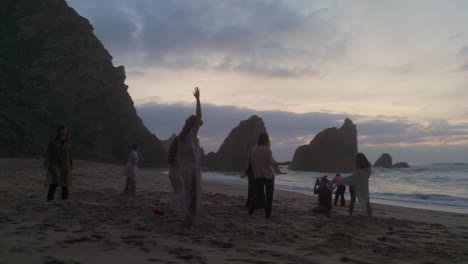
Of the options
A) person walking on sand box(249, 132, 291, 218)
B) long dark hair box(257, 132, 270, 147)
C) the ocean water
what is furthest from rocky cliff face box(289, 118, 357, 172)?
person walking on sand box(249, 132, 291, 218)

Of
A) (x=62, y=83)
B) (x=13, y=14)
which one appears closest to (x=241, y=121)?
(x=62, y=83)

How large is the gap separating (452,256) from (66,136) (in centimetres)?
769

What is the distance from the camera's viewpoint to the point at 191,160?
6.44 m

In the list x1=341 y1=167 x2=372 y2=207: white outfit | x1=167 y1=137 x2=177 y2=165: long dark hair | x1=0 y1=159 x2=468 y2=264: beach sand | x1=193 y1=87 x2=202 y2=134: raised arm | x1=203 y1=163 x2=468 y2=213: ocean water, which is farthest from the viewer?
x1=203 y1=163 x2=468 y2=213: ocean water

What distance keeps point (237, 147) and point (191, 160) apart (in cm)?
6924

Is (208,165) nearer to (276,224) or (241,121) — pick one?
(241,121)

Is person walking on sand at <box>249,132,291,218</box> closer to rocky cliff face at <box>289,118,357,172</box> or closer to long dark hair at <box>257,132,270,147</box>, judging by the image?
long dark hair at <box>257,132,270,147</box>

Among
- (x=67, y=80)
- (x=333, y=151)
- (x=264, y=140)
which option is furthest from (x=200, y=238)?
(x=333, y=151)

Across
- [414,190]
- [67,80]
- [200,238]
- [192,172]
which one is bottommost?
[414,190]

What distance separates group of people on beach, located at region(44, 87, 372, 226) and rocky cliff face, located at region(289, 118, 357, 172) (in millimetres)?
79694

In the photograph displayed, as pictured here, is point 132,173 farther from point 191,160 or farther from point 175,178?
point 191,160

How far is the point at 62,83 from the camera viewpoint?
49938 millimetres

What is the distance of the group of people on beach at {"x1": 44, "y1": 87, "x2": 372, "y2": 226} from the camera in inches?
253

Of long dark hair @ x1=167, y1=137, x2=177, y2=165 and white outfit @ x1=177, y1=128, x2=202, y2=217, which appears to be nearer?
white outfit @ x1=177, y1=128, x2=202, y2=217
